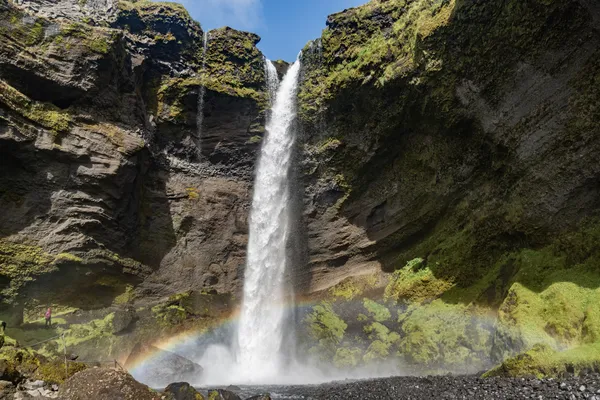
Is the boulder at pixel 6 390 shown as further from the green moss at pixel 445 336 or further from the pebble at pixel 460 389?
the green moss at pixel 445 336

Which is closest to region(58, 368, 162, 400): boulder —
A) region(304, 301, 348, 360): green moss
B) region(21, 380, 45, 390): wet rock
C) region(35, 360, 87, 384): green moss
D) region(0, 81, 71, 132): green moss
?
region(21, 380, 45, 390): wet rock

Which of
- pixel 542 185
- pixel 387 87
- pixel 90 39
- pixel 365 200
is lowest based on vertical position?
pixel 542 185

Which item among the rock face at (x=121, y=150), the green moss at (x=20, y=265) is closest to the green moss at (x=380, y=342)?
the rock face at (x=121, y=150)

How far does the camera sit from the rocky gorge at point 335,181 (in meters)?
15.3

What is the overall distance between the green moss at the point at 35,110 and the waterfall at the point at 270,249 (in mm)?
12904

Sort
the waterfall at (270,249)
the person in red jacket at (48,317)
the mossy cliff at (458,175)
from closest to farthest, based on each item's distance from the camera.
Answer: the mossy cliff at (458,175), the person in red jacket at (48,317), the waterfall at (270,249)

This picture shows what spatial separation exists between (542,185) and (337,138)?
41.5ft

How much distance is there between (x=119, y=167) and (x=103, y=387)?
676 inches

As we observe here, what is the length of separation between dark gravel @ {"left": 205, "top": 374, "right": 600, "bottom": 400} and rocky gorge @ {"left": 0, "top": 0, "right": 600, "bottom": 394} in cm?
90

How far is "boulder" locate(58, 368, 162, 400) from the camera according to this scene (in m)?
8.07

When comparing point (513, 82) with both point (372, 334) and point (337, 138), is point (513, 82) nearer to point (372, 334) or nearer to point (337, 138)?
point (337, 138)

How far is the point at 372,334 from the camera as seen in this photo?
19844 mm

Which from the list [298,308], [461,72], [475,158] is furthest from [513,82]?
[298,308]

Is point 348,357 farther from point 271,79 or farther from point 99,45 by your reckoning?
point 99,45
